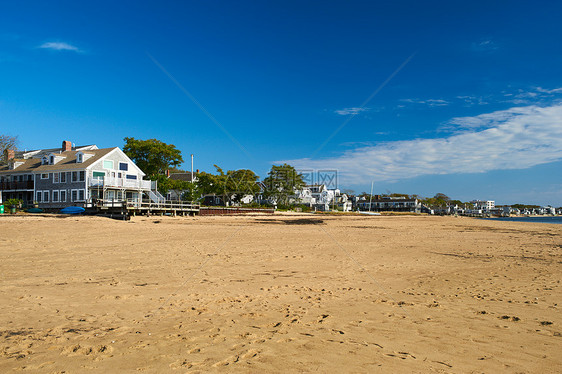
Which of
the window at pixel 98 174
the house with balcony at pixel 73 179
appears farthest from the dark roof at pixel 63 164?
the window at pixel 98 174

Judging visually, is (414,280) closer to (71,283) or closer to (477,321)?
(477,321)

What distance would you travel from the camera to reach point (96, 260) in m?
11.5

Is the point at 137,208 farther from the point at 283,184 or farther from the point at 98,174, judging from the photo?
the point at 283,184

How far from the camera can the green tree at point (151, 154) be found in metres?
59.7

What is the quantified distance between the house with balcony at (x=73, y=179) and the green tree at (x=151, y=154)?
214 inches

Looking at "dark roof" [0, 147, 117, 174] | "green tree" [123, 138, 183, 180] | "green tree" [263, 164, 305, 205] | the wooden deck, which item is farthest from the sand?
"green tree" [263, 164, 305, 205]

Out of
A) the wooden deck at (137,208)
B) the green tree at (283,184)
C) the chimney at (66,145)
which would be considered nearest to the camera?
the wooden deck at (137,208)

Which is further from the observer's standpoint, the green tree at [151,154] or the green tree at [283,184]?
the green tree at [283,184]

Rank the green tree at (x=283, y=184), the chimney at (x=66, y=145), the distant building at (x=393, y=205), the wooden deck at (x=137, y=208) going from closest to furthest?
the wooden deck at (x=137, y=208) → the chimney at (x=66, y=145) → the green tree at (x=283, y=184) → the distant building at (x=393, y=205)

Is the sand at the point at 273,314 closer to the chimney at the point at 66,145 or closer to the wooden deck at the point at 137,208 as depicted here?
the wooden deck at the point at 137,208

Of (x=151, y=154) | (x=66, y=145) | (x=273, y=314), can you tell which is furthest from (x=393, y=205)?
(x=273, y=314)

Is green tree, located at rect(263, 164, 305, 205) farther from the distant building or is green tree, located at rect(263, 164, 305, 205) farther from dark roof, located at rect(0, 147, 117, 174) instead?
the distant building

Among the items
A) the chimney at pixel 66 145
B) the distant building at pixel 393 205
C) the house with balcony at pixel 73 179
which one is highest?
the chimney at pixel 66 145

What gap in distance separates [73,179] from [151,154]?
14173 mm
